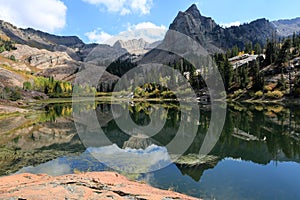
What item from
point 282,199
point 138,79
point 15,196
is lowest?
point 282,199

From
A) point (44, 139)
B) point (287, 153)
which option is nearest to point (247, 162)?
point (287, 153)

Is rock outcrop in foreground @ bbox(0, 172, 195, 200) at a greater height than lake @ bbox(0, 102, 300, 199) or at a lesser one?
greater

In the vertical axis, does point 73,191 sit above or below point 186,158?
above

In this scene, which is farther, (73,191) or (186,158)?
(186,158)

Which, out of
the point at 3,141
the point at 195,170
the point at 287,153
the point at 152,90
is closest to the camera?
the point at 195,170

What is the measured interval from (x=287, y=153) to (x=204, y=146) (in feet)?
26.6

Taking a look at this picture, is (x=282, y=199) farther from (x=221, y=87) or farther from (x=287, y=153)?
(x=221, y=87)

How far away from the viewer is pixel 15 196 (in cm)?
848

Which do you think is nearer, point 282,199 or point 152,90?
point 282,199

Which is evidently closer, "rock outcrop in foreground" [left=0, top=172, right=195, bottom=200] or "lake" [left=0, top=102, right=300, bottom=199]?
"rock outcrop in foreground" [left=0, top=172, right=195, bottom=200]

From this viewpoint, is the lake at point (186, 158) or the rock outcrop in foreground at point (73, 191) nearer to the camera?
the rock outcrop in foreground at point (73, 191)

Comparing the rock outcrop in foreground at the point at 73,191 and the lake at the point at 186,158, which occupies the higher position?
the rock outcrop in foreground at the point at 73,191

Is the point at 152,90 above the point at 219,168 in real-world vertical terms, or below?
above

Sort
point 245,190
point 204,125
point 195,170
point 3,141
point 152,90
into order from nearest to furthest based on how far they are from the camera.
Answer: point 245,190, point 195,170, point 3,141, point 204,125, point 152,90
